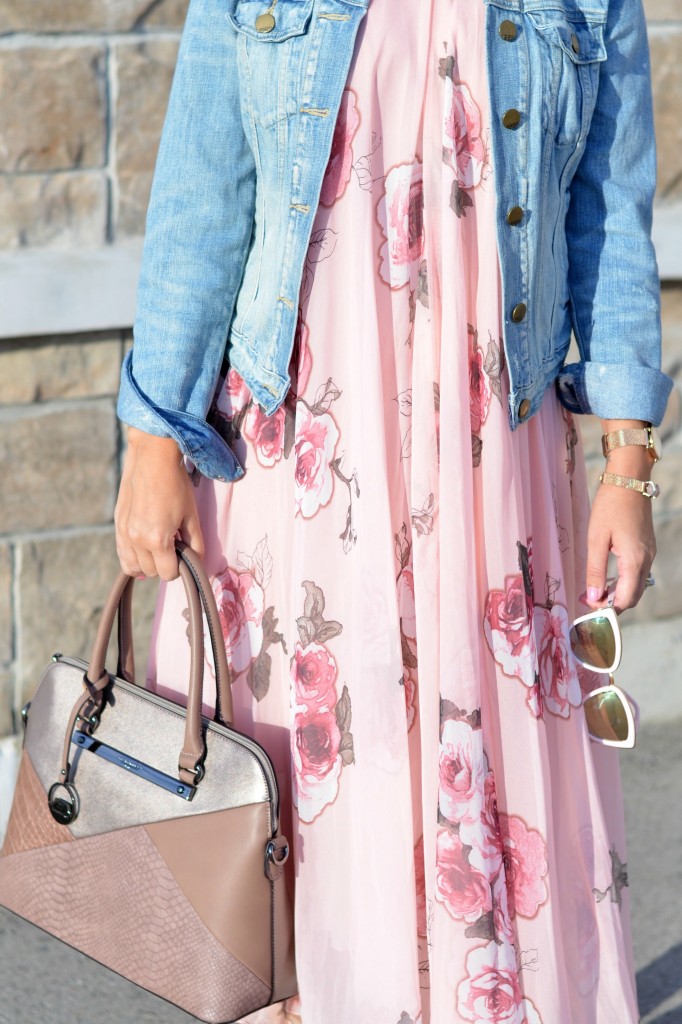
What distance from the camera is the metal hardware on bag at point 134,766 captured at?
142 centimetres

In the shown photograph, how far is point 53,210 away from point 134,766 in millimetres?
1420

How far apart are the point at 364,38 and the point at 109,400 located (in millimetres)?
1385

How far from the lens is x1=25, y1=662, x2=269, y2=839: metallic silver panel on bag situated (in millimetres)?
1396

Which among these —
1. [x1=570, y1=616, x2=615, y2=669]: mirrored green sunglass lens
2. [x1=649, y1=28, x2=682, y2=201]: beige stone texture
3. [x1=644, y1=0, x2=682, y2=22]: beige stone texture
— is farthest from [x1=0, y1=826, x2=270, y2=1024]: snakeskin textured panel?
[x1=644, y1=0, x2=682, y2=22]: beige stone texture

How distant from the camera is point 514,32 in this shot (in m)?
1.36

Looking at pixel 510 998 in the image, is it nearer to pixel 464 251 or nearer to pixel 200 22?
pixel 464 251

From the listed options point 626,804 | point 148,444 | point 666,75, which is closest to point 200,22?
point 148,444

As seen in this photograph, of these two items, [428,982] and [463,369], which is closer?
[463,369]

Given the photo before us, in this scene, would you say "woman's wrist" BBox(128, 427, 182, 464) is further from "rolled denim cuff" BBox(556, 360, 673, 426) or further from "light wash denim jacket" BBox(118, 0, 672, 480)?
"rolled denim cuff" BBox(556, 360, 673, 426)

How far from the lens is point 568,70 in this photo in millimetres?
1419

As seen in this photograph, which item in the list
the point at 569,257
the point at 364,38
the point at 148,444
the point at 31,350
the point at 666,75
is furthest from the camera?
the point at 666,75

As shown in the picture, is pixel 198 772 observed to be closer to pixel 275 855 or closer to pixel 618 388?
pixel 275 855

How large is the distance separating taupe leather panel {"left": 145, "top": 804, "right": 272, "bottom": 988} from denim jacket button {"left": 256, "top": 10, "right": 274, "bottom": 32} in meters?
0.96

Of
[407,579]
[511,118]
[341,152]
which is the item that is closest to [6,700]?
[407,579]
